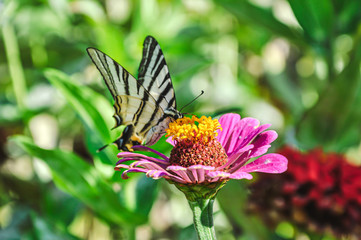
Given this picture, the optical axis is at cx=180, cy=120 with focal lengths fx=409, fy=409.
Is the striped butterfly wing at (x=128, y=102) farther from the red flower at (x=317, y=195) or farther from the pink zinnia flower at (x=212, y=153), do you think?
the red flower at (x=317, y=195)

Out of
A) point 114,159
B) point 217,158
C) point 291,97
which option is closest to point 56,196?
point 114,159

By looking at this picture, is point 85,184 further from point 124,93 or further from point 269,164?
point 269,164

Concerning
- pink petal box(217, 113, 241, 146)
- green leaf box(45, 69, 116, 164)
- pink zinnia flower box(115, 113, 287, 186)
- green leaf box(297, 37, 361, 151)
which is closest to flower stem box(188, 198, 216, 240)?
pink zinnia flower box(115, 113, 287, 186)

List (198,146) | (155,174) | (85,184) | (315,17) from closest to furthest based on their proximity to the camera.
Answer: (155,174) < (198,146) < (85,184) < (315,17)

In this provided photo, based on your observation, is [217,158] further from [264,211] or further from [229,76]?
[229,76]

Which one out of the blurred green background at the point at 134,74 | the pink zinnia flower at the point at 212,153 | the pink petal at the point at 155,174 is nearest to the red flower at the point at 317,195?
the blurred green background at the point at 134,74

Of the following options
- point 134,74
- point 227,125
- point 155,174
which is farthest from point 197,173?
point 134,74
